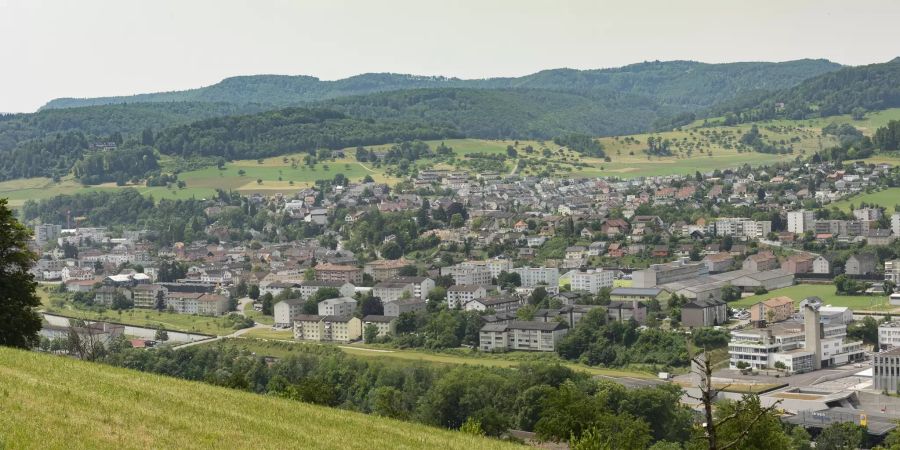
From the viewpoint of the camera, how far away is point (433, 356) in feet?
162

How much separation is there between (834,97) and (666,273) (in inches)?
3542

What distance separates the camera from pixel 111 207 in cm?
10119

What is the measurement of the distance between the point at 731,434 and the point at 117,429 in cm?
1043

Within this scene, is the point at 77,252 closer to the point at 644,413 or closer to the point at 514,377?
the point at 514,377

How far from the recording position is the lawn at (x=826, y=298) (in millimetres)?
54562

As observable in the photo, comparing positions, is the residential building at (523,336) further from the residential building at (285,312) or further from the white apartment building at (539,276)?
the white apartment building at (539,276)

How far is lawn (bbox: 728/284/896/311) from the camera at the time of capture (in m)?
54.6

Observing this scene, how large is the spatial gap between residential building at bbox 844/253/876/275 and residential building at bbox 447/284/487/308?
54.0 feet

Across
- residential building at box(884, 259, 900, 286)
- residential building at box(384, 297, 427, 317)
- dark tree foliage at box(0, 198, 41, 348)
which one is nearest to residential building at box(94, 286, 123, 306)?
residential building at box(384, 297, 427, 317)

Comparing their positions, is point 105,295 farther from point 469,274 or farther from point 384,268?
point 469,274

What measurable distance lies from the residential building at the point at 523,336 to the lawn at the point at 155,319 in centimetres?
1143

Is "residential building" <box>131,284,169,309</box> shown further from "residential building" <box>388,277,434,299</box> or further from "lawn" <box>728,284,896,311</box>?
"lawn" <box>728,284,896,311</box>

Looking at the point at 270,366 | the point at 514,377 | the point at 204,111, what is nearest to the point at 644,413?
the point at 514,377

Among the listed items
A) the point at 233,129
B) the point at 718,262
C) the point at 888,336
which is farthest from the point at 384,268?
the point at 233,129
